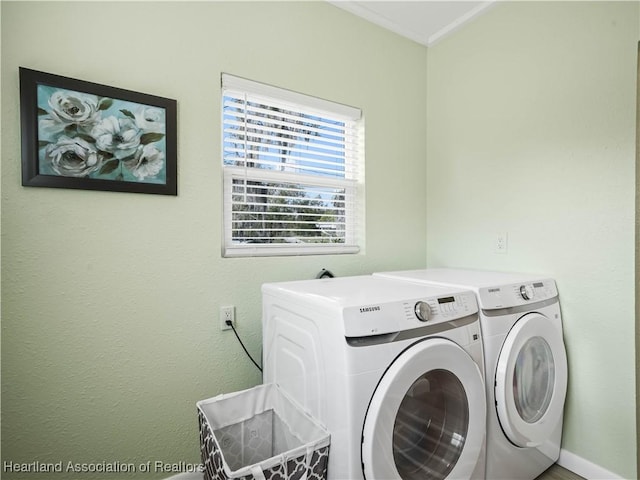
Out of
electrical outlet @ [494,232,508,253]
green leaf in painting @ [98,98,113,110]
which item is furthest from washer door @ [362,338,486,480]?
green leaf in painting @ [98,98,113,110]

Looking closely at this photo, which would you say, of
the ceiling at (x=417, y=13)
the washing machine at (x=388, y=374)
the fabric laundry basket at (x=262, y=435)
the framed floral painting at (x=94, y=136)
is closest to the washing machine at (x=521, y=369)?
the washing machine at (x=388, y=374)

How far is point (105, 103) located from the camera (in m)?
1.39

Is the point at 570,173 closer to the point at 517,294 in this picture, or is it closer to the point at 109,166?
the point at 517,294

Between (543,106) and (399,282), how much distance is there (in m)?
1.22

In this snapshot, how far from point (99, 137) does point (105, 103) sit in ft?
0.46

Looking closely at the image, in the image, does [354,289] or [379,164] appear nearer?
[354,289]

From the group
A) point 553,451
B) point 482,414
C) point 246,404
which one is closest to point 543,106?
point 482,414

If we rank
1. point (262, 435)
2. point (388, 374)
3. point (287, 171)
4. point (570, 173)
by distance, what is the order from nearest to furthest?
point (388, 374), point (262, 435), point (570, 173), point (287, 171)

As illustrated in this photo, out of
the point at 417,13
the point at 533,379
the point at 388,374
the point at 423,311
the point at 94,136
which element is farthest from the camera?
the point at 417,13

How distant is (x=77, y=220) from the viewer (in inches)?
53.4

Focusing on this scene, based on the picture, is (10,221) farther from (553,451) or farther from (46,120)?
(553,451)

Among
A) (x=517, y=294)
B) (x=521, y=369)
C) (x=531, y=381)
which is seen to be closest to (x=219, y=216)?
(x=517, y=294)

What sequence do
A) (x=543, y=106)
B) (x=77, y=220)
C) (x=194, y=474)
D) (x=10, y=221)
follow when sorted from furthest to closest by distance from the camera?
1. (x=543, y=106)
2. (x=194, y=474)
3. (x=77, y=220)
4. (x=10, y=221)

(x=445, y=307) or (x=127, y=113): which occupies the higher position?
(x=127, y=113)
